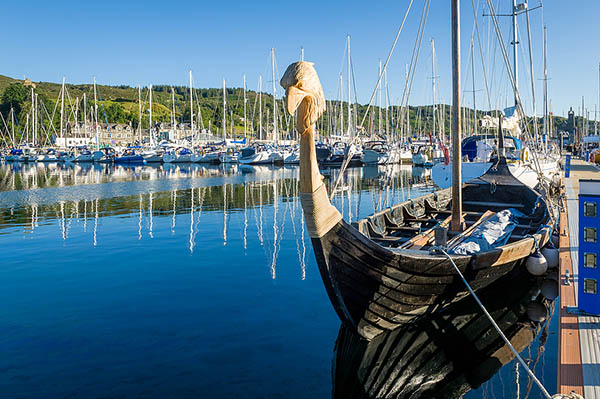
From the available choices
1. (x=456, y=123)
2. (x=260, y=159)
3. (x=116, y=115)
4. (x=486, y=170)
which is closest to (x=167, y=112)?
(x=116, y=115)

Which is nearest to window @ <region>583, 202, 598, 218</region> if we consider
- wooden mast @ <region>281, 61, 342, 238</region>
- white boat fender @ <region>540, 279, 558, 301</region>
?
wooden mast @ <region>281, 61, 342, 238</region>

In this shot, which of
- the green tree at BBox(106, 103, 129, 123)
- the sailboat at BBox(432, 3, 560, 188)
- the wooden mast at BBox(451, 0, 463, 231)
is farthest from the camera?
the green tree at BBox(106, 103, 129, 123)

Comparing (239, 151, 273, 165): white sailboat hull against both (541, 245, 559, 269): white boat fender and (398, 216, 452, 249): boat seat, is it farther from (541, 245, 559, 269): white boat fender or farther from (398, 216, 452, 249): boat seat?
(541, 245, 559, 269): white boat fender

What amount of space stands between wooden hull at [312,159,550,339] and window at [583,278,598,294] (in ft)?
4.82

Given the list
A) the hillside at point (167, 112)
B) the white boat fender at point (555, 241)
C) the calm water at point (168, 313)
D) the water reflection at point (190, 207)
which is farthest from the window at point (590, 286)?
the hillside at point (167, 112)

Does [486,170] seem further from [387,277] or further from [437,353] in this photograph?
[387,277]

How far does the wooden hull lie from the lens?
6.64 metres

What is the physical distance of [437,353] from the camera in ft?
24.3

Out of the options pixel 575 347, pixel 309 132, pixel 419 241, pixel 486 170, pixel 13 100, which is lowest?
pixel 575 347

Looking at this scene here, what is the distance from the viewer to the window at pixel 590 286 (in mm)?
6722

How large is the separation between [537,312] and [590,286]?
8.39ft

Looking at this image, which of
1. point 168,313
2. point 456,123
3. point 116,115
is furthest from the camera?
point 116,115

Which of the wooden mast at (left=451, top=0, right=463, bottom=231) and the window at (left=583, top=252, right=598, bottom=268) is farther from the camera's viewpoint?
the wooden mast at (left=451, top=0, right=463, bottom=231)

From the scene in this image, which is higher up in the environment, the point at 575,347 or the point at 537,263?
the point at 537,263
